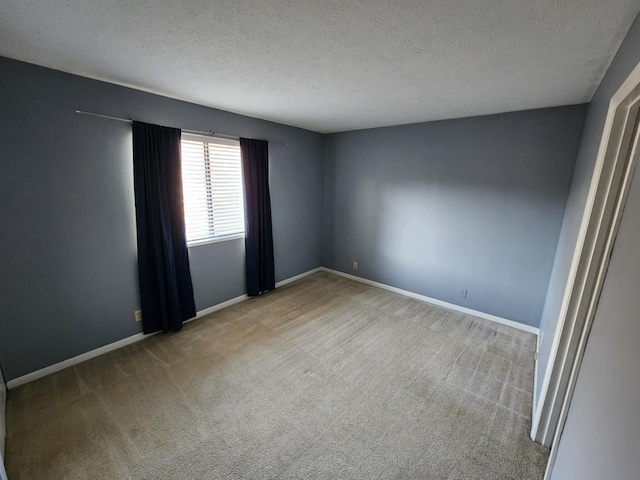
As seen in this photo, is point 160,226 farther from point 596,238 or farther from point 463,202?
point 463,202

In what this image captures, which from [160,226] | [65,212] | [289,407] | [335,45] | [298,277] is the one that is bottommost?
[289,407]

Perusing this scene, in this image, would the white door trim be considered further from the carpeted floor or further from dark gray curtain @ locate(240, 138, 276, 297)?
dark gray curtain @ locate(240, 138, 276, 297)

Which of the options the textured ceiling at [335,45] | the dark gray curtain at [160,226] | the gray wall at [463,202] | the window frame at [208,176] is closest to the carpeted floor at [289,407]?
the dark gray curtain at [160,226]

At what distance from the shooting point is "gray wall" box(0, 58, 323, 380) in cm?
187

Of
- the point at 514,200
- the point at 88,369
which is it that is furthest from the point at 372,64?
the point at 88,369

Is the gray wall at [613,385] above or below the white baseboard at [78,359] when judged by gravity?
above

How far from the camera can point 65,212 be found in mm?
2086

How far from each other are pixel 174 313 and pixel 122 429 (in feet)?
3.86

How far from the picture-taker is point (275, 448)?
5.23 feet

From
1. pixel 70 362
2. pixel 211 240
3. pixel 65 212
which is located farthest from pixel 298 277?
pixel 65 212

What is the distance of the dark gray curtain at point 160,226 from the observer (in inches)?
95.1

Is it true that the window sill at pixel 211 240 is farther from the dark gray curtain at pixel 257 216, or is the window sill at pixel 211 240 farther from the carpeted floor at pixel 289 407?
the carpeted floor at pixel 289 407

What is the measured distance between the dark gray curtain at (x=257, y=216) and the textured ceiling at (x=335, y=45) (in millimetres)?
938

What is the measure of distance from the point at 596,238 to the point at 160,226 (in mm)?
3240
